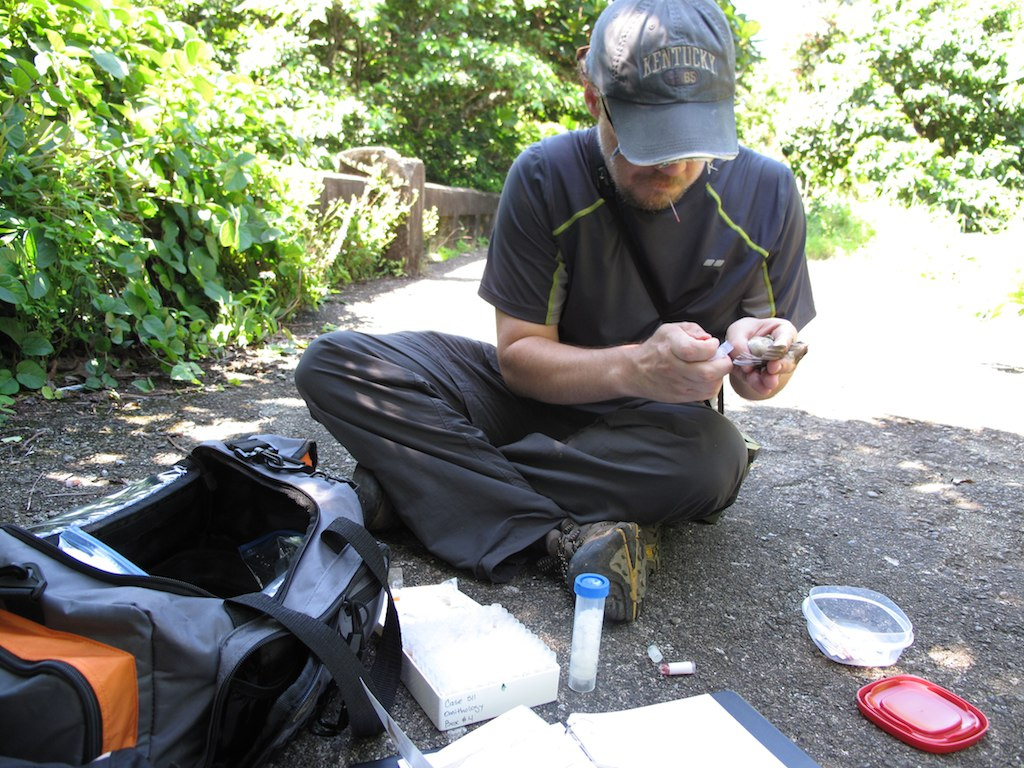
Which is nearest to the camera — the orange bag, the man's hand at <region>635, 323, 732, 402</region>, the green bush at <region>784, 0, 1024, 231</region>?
the orange bag

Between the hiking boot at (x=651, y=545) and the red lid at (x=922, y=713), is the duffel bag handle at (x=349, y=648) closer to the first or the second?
the hiking boot at (x=651, y=545)

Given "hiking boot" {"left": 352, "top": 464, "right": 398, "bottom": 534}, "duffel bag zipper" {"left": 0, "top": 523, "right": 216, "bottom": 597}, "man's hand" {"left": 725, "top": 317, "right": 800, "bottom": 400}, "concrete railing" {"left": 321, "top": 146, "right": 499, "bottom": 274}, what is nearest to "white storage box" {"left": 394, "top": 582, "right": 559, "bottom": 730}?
"hiking boot" {"left": 352, "top": 464, "right": 398, "bottom": 534}

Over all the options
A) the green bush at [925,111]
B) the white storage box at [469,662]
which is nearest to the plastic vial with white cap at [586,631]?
the white storage box at [469,662]

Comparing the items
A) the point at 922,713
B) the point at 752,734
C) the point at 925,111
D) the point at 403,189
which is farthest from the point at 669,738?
the point at 925,111

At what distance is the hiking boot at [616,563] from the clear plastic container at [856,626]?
0.39 m

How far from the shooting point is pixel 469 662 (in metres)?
1.58

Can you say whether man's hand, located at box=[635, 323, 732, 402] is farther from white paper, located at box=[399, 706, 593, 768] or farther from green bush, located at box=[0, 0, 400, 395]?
green bush, located at box=[0, 0, 400, 395]

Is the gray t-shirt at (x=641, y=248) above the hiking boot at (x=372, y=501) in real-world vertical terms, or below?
above

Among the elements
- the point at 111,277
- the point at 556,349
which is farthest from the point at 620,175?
the point at 111,277

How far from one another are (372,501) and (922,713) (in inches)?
51.3

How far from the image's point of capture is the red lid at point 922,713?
4.86 ft

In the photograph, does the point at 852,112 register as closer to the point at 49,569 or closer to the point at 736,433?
the point at 736,433

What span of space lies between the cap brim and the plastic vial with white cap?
906 mm

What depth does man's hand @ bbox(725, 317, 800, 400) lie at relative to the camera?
1.88m
